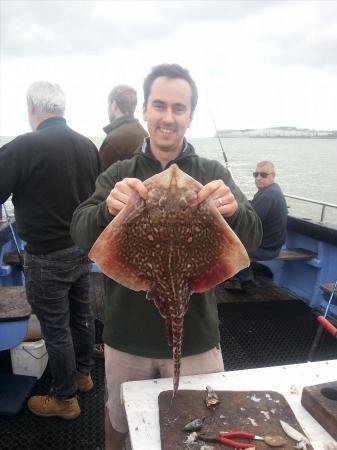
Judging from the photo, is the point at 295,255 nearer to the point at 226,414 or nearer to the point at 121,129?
the point at 121,129

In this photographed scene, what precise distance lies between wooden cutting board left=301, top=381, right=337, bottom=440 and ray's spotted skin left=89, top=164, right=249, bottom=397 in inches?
26.2

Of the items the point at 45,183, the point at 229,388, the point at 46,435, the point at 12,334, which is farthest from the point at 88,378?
the point at 229,388

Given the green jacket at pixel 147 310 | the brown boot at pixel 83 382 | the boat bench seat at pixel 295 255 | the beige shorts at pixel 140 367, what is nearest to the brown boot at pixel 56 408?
the brown boot at pixel 83 382

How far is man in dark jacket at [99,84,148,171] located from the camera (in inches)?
159

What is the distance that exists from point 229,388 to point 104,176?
4.63ft

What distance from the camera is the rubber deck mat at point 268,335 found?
14.9 feet

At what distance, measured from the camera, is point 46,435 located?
3.21m

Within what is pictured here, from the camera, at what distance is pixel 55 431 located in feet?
10.7

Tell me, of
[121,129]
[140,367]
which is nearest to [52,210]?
[121,129]

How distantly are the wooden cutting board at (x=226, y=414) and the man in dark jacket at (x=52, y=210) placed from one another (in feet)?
5.49

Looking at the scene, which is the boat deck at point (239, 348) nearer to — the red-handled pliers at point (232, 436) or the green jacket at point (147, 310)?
the green jacket at point (147, 310)

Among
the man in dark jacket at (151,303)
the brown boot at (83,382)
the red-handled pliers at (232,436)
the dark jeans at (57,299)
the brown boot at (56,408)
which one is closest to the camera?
the red-handled pliers at (232,436)

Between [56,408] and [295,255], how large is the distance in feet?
14.6

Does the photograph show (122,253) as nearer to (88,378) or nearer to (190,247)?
(190,247)
